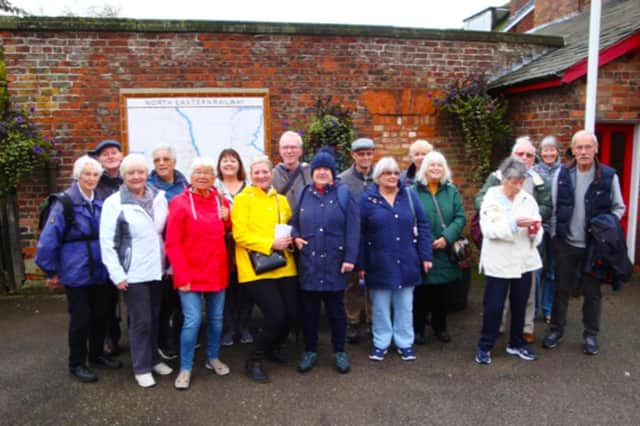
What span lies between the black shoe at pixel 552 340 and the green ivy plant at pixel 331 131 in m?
3.28

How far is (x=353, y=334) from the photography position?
4.84 m

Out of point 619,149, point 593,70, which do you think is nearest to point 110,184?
point 593,70

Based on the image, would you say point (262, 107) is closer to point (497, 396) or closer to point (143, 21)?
point (143, 21)

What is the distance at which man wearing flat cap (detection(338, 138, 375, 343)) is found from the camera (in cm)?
464

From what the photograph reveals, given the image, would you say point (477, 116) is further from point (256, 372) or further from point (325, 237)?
point (256, 372)

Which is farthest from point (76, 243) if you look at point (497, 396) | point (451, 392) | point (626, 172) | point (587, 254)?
point (626, 172)

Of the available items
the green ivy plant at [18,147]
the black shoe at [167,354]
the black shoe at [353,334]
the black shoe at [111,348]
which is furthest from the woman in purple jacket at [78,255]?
the green ivy plant at [18,147]

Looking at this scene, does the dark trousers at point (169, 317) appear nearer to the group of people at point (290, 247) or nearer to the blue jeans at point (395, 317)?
the group of people at point (290, 247)

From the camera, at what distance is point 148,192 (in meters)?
3.94

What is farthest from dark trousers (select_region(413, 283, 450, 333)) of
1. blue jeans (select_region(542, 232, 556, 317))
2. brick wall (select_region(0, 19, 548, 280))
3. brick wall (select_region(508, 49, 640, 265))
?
brick wall (select_region(508, 49, 640, 265))

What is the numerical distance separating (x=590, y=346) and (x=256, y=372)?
9.80 ft

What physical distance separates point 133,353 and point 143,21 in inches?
178

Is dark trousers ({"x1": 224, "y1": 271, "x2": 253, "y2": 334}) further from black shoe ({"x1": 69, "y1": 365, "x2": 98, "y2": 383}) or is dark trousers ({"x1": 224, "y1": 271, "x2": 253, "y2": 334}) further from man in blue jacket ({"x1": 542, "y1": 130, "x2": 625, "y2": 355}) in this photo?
man in blue jacket ({"x1": 542, "y1": 130, "x2": 625, "y2": 355})

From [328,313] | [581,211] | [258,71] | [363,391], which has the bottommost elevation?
[363,391]
